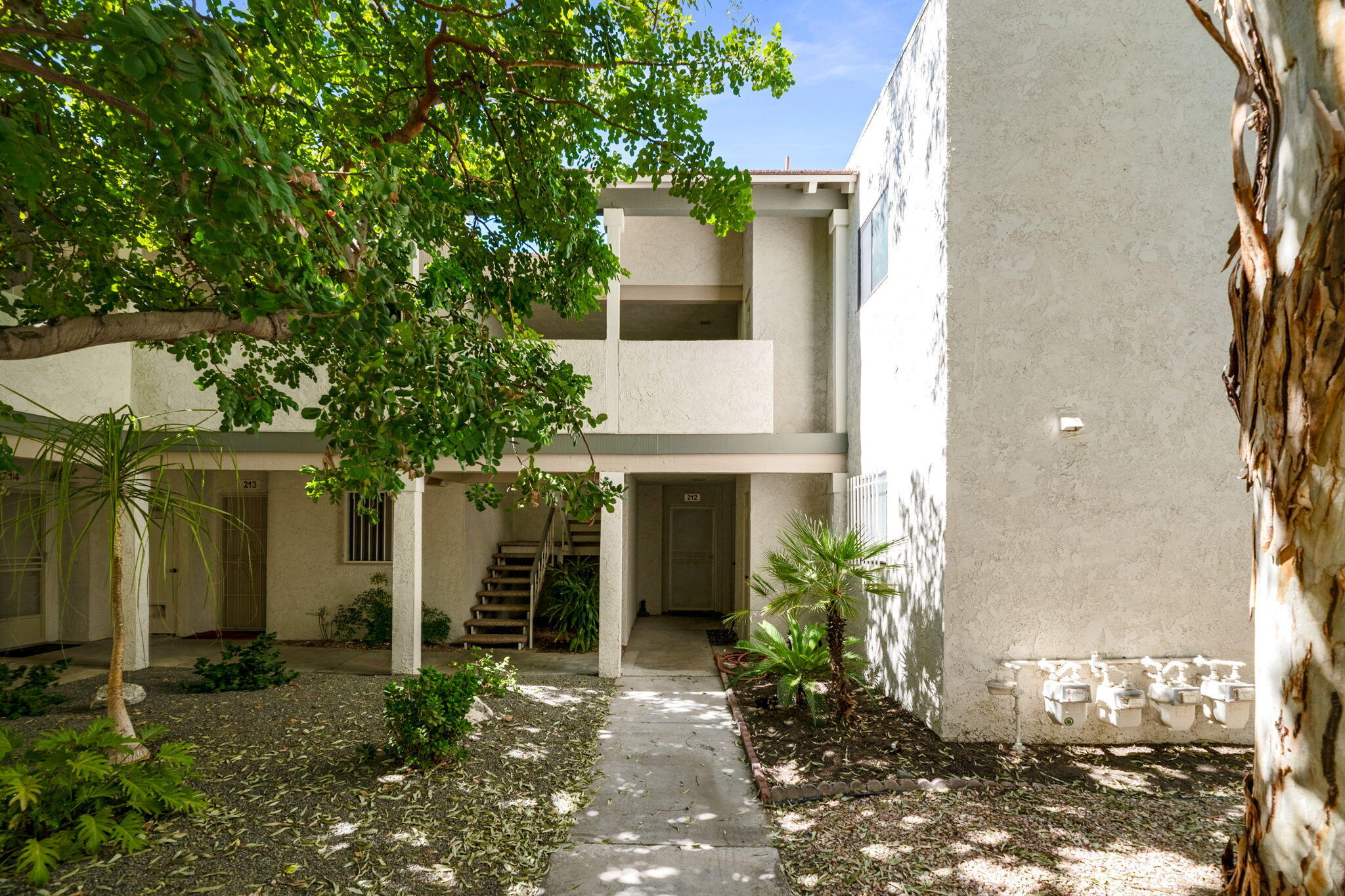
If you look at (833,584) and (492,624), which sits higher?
(833,584)

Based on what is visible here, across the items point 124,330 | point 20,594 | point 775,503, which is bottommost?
point 20,594

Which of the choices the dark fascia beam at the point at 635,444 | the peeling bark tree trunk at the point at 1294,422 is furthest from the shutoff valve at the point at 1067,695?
the dark fascia beam at the point at 635,444

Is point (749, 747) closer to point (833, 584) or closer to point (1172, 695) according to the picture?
point (833, 584)

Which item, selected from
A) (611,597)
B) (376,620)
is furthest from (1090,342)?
(376,620)

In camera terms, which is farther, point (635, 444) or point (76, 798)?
point (635, 444)

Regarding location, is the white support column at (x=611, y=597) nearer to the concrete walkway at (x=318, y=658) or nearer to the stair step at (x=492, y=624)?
the concrete walkway at (x=318, y=658)

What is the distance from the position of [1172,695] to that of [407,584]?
7.69 metres

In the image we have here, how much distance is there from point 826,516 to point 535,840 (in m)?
6.39

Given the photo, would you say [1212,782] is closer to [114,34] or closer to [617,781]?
[617,781]

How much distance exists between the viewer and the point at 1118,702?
5391mm

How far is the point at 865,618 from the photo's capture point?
8195 millimetres

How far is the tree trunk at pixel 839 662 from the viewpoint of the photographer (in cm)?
622

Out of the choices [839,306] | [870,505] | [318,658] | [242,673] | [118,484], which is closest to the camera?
[118,484]

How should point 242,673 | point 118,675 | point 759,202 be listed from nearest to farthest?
point 118,675, point 242,673, point 759,202
